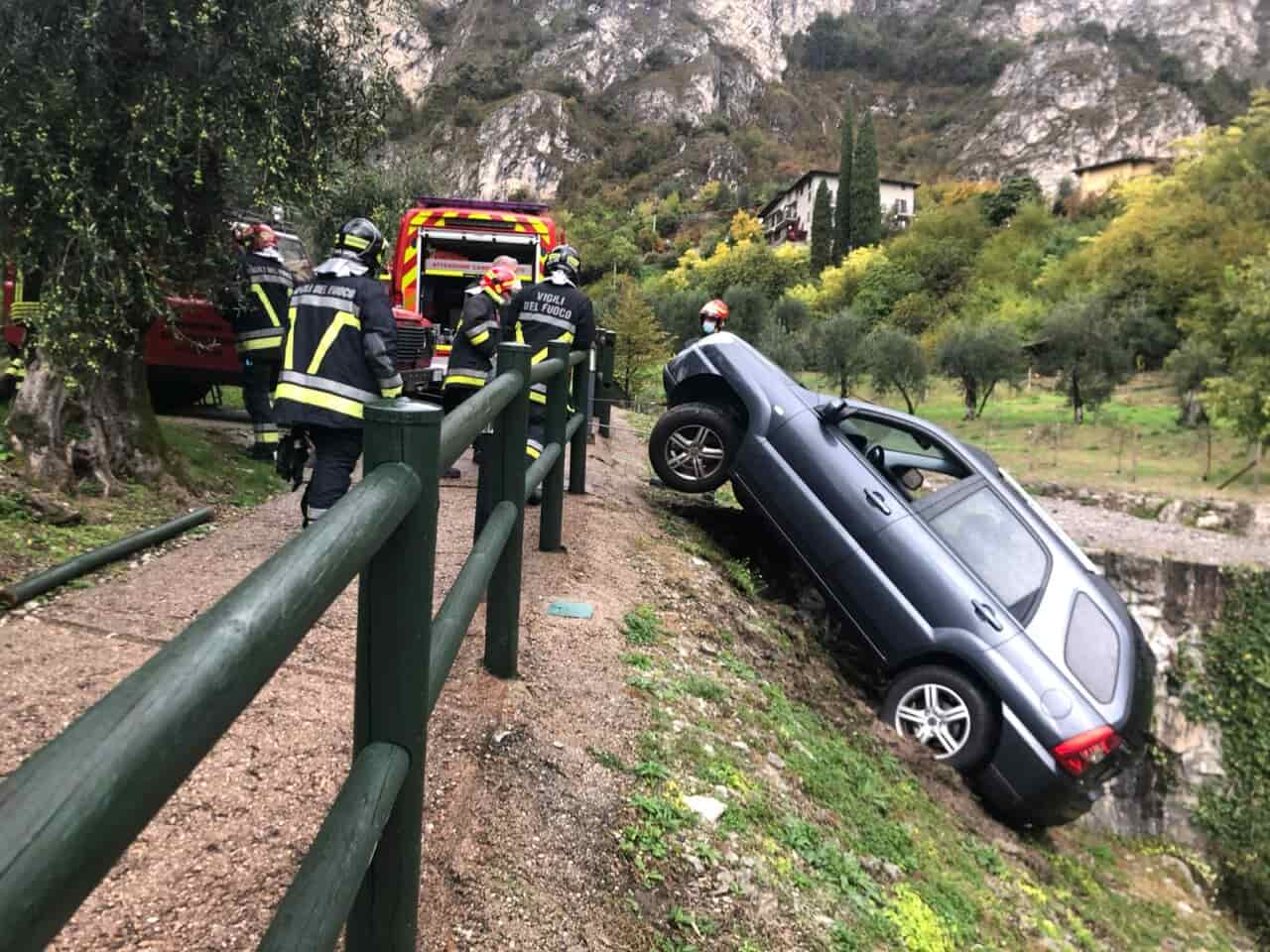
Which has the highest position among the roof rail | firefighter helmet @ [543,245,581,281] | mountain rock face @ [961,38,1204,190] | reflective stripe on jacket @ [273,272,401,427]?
mountain rock face @ [961,38,1204,190]

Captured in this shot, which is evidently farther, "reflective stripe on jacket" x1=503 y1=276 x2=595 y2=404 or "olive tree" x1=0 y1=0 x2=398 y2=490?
"reflective stripe on jacket" x1=503 y1=276 x2=595 y2=404

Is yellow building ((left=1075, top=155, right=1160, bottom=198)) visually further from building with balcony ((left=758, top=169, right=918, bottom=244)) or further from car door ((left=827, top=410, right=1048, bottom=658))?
car door ((left=827, top=410, right=1048, bottom=658))

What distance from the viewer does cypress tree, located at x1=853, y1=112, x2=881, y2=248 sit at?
71.1 metres

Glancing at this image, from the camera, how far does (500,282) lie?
6.50m

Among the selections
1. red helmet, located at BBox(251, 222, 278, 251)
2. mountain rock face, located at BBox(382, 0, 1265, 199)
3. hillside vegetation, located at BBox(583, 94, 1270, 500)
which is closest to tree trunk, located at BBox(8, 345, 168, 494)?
red helmet, located at BBox(251, 222, 278, 251)

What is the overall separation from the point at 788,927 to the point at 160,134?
18.6ft

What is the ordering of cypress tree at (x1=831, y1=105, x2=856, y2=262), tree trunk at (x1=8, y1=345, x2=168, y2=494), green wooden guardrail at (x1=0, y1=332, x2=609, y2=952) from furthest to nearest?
cypress tree at (x1=831, y1=105, x2=856, y2=262) → tree trunk at (x1=8, y1=345, x2=168, y2=494) → green wooden guardrail at (x1=0, y1=332, x2=609, y2=952)

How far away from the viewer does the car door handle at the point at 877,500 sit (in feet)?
19.0

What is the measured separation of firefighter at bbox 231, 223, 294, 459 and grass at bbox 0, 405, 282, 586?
1.92 feet

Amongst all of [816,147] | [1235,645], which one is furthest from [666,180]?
[1235,645]

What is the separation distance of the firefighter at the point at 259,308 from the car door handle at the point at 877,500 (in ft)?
14.6

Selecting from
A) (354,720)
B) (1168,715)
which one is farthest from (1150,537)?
(354,720)

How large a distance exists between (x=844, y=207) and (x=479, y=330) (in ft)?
231

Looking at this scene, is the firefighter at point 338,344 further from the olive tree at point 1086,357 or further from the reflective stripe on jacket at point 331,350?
the olive tree at point 1086,357
